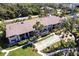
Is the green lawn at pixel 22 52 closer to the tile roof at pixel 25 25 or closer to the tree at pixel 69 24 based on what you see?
the tile roof at pixel 25 25

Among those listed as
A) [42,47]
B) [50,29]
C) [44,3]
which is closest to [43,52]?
[42,47]

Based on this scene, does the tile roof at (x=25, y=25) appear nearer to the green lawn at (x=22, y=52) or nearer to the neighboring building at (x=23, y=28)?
the neighboring building at (x=23, y=28)

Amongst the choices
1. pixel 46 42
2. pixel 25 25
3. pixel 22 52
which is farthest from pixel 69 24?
pixel 22 52

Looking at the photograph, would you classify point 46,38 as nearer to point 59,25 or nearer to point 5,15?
point 59,25

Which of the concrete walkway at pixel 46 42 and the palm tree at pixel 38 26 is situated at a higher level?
the palm tree at pixel 38 26

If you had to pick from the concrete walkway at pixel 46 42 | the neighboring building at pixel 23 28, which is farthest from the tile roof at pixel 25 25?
the concrete walkway at pixel 46 42

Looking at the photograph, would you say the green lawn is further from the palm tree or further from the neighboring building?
the palm tree

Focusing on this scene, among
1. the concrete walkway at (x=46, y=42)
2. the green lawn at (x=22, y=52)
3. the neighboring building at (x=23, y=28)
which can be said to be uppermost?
the neighboring building at (x=23, y=28)
